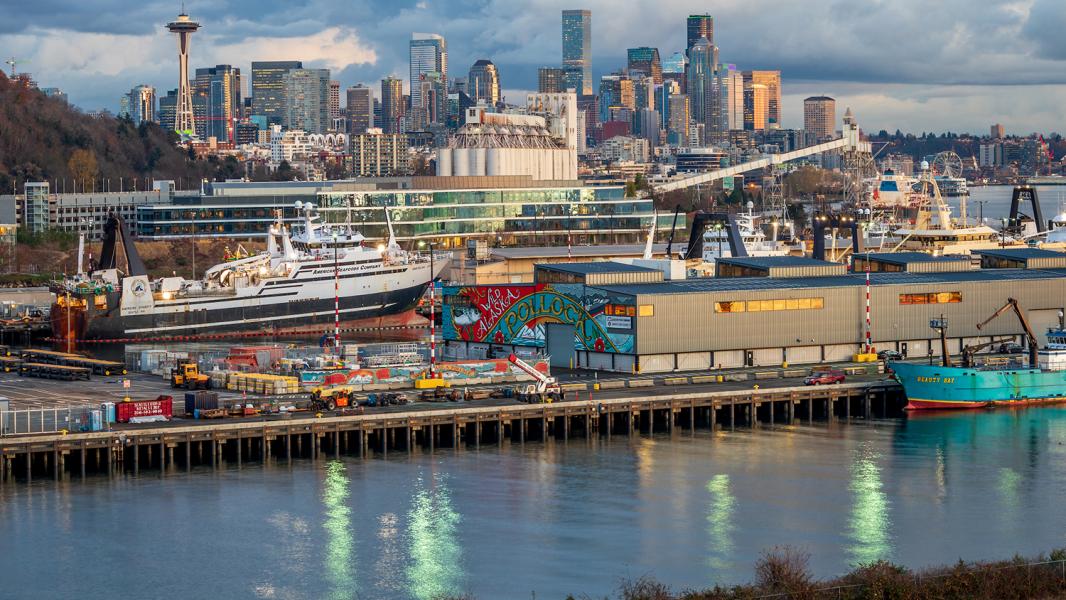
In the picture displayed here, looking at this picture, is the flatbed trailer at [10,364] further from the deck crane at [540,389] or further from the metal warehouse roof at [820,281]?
the metal warehouse roof at [820,281]

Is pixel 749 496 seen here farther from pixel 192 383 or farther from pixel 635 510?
pixel 192 383

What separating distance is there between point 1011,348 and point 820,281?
8.92 metres

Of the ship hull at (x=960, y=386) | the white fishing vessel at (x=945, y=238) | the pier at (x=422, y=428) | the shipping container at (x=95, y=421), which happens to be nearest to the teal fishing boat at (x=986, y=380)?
the ship hull at (x=960, y=386)

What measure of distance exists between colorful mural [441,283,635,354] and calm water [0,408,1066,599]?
Answer: 37.9 feet

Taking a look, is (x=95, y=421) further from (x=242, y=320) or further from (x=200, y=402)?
(x=242, y=320)

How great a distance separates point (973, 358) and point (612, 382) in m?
15.7

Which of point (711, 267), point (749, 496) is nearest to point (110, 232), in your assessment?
Result: point (711, 267)

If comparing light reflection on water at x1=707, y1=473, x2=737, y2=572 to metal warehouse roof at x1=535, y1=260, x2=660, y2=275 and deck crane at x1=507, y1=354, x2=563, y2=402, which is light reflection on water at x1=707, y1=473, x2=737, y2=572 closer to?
deck crane at x1=507, y1=354, x2=563, y2=402

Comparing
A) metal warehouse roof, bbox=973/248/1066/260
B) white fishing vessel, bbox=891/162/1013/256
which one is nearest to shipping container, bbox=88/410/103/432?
metal warehouse roof, bbox=973/248/1066/260

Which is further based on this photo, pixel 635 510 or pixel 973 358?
pixel 973 358

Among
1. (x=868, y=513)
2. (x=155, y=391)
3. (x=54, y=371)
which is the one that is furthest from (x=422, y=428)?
(x=54, y=371)

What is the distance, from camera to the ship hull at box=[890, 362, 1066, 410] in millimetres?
70500

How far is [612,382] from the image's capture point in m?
70.4

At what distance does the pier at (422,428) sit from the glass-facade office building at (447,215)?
73.2m
